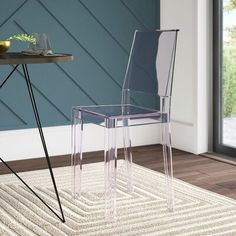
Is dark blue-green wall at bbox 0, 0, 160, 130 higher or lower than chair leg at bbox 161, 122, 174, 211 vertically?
higher

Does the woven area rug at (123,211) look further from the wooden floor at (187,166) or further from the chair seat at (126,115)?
the chair seat at (126,115)

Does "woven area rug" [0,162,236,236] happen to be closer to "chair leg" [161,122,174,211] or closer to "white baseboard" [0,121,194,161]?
"chair leg" [161,122,174,211]

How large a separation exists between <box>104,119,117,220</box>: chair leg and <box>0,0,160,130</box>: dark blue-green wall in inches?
60.4

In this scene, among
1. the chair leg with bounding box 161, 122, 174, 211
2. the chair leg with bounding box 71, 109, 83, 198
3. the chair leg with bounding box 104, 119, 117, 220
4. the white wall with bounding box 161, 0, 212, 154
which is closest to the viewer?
the chair leg with bounding box 104, 119, 117, 220

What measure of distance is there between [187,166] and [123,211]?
3.82ft

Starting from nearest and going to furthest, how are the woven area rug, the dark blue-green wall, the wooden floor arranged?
the woven area rug → the wooden floor → the dark blue-green wall

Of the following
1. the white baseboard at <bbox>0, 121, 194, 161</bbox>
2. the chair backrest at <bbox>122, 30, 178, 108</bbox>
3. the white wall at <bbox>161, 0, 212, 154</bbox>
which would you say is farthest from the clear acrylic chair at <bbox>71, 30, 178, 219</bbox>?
the white wall at <bbox>161, 0, 212, 154</bbox>

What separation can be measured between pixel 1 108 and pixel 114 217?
1.68 m

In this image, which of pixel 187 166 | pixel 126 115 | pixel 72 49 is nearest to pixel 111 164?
pixel 126 115

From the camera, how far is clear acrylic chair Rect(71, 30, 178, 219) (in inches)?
110

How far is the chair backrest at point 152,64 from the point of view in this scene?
117 inches

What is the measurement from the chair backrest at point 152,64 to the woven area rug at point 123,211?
1.92 feet

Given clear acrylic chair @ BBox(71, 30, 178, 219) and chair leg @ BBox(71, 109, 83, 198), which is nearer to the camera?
clear acrylic chair @ BBox(71, 30, 178, 219)

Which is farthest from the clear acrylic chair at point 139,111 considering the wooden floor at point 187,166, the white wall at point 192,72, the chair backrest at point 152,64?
the white wall at point 192,72
